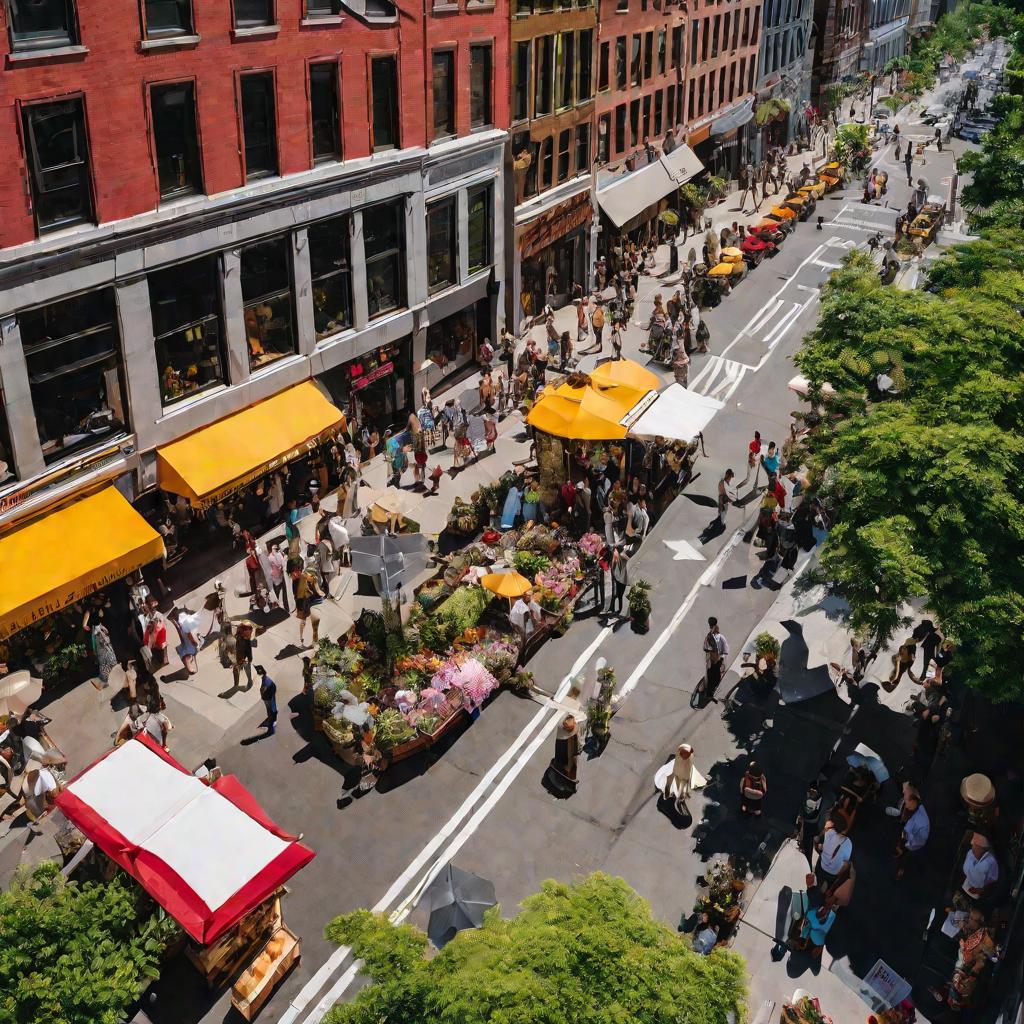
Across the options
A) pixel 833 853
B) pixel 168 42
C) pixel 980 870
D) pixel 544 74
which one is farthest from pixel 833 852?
pixel 544 74

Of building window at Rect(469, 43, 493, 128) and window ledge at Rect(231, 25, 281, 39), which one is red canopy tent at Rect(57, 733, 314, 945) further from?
building window at Rect(469, 43, 493, 128)

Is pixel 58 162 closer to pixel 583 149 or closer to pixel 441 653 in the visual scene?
pixel 441 653

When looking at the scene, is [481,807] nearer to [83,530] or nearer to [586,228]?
[83,530]

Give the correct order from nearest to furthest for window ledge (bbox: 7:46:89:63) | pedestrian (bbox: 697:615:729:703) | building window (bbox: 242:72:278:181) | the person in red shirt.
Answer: window ledge (bbox: 7:46:89:63) → pedestrian (bbox: 697:615:729:703) → building window (bbox: 242:72:278:181) → the person in red shirt

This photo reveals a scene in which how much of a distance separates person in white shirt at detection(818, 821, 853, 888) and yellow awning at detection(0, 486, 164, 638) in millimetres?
15173

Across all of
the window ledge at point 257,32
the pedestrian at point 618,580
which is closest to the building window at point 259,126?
the window ledge at point 257,32

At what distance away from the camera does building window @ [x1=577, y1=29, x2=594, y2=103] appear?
138 feet

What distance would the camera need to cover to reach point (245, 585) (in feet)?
85.3

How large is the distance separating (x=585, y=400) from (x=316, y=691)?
38.2ft

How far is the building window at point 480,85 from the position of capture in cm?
3456

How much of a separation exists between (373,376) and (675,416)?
30.9 feet

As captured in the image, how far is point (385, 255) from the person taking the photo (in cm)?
3138

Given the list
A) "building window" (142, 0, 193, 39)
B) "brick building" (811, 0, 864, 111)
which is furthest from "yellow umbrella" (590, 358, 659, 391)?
"brick building" (811, 0, 864, 111)

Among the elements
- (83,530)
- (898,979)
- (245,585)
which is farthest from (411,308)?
(898,979)
